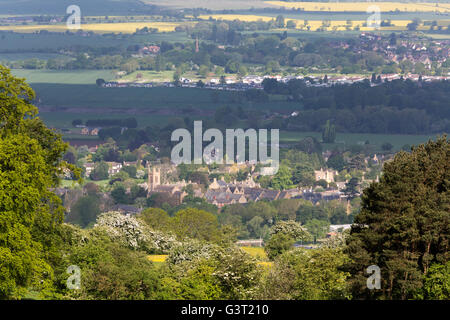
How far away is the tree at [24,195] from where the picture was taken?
2288cm

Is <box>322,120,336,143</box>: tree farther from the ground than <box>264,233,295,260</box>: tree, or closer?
closer

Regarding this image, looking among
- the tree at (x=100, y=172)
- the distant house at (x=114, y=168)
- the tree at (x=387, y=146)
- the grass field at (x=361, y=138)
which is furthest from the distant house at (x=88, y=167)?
the tree at (x=387, y=146)

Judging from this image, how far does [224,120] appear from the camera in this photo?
590ft

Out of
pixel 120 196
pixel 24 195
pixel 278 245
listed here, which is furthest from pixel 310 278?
pixel 120 196

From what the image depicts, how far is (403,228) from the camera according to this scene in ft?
79.6

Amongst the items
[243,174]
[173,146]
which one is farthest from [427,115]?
[243,174]

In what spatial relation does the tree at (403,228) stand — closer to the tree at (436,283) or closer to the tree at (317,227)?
the tree at (436,283)

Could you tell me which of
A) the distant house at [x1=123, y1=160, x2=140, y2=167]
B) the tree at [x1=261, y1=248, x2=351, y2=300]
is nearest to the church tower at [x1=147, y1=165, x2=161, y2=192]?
the distant house at [x1=123, y1=160, x2=140, y2=167]

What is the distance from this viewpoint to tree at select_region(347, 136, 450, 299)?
2398 centimetres

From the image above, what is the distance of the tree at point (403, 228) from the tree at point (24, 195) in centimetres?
774

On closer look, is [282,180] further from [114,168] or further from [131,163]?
[131,163]

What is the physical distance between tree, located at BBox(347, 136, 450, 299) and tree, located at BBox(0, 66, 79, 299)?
774cm

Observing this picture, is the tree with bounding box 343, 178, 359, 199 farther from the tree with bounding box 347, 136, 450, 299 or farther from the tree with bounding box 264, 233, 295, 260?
the tree with bounding box 347, 136, 450, 299

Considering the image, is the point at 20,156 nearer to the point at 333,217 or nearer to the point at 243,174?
the point at 333,217
